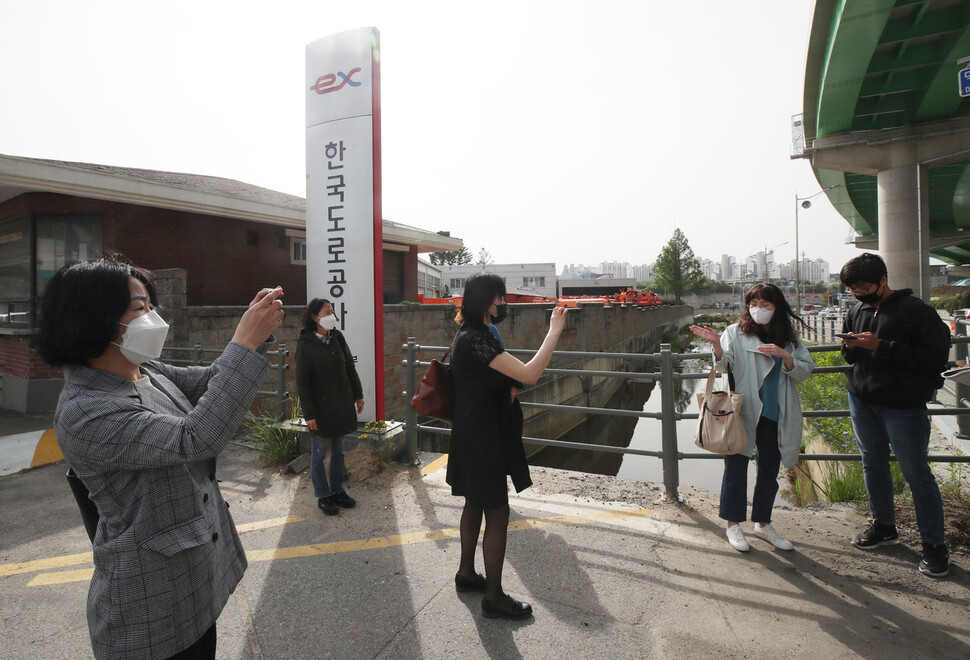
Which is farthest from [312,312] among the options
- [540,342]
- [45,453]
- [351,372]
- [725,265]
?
[725,265]

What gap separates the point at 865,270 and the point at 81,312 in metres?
3.85

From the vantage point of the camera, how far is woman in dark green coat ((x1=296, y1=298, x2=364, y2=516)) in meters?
4.13

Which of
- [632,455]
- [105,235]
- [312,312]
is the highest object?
[105,235]

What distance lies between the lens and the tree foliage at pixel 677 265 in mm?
66094

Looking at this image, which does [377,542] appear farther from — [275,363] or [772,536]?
[275,363]

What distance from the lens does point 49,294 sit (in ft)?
4.74

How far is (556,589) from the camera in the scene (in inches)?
112

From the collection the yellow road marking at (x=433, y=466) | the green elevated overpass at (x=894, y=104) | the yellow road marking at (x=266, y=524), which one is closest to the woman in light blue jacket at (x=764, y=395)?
the yellow road marking at (x=433, y=466)

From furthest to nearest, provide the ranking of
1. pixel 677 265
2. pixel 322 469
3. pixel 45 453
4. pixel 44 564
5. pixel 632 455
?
pixel 677 265 → pixel 632 455 → pixel 45 453 → pixel 322 469 → pixel 44 564

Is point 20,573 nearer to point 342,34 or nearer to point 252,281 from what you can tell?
point 342,34

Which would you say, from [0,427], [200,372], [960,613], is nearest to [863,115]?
[960,613]

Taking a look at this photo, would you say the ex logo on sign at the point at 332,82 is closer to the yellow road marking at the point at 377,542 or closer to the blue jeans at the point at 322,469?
the blue jeans at the point at 322,469

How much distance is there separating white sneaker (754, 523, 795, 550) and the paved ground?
0.14 ft

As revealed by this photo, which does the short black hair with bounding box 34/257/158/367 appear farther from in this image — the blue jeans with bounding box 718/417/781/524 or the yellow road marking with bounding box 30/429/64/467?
the yellow road marking with bounding box 30/429/64/467
